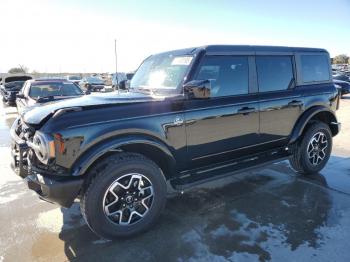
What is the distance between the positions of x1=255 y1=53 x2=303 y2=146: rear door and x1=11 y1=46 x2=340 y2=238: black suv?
0.05ft

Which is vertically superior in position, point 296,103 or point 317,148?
point 296,103

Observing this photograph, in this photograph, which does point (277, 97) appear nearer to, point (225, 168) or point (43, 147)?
point (225, 168)

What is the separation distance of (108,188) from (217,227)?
1.31 metres

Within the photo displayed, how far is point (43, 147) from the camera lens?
302cm

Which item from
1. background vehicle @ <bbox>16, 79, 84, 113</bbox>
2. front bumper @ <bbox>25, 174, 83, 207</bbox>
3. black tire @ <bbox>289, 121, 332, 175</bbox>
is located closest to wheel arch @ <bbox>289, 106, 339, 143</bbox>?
black tire @ <bbox>289, 121, 332, 175</bbox>

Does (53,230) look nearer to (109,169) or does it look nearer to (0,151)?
(109,169)

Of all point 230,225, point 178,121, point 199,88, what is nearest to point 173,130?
point 178,121

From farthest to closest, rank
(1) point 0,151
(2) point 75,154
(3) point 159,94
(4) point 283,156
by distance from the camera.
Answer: (1) point 0,151, (4) point 283,156, (3) point 159,94, (2) point 75,154

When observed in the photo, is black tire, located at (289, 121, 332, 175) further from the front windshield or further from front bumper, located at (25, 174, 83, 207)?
front bumper, located at (25, 174, 83, 207)

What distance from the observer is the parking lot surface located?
3152 millimetres

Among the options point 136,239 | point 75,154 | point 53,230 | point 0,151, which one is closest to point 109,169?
point 75,154

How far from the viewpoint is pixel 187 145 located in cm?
379

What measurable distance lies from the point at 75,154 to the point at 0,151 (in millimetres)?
5373

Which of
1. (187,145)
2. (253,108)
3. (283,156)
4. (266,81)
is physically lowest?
(283,156)
